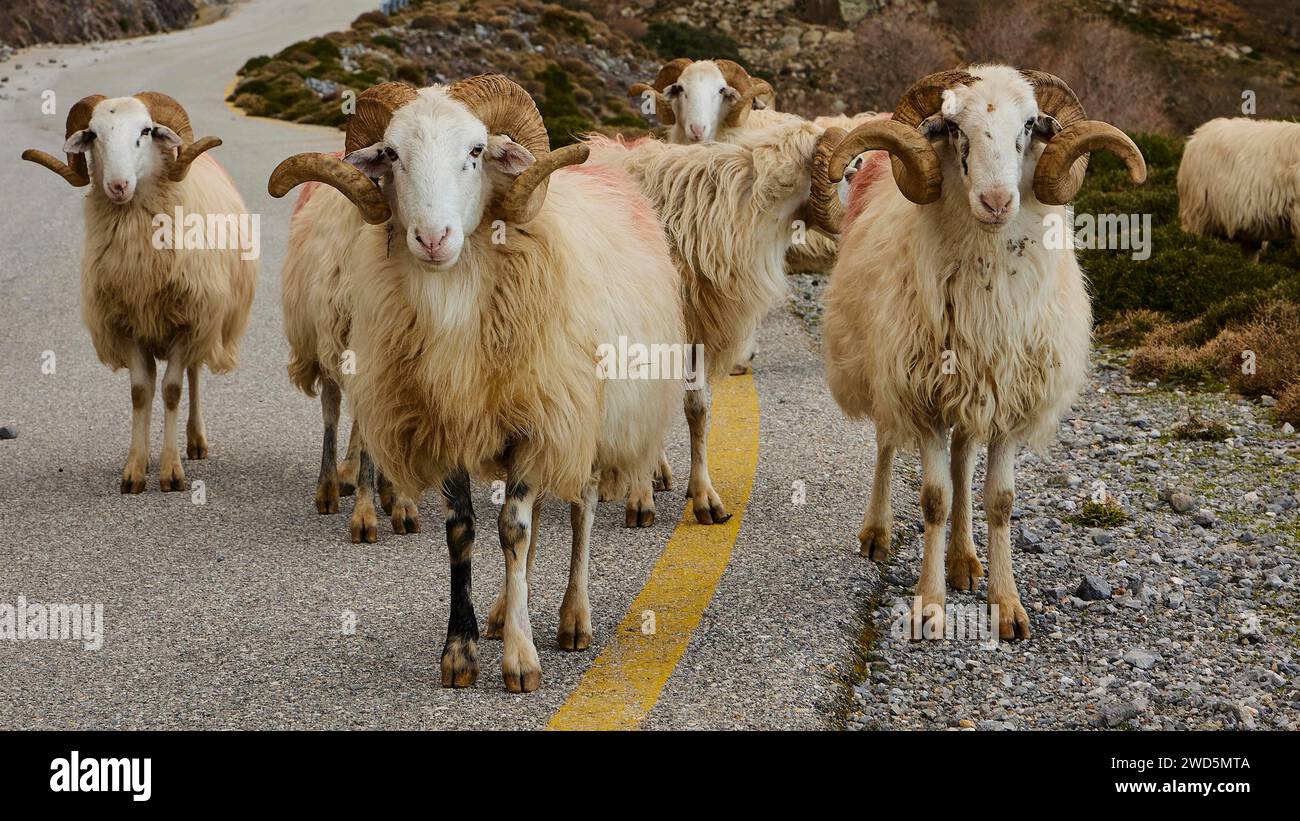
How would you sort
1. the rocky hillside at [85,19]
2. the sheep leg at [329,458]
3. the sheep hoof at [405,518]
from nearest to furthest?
1. the sheep hoof at [405,518]
2. the sheep leg at [329,458]
3. the rocky hillside at [85,19]

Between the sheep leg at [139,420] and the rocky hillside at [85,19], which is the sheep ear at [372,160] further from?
the rocky hillside at [85,19]

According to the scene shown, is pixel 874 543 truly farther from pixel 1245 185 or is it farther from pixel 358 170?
pixel 1245 185

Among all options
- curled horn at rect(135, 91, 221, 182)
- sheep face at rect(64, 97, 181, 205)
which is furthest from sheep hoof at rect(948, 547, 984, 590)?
sheep face at rect(64, 97, 181, 205)

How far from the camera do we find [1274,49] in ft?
149

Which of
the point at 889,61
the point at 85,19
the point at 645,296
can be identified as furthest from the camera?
the point at 85,19

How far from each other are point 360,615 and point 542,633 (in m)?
0.71

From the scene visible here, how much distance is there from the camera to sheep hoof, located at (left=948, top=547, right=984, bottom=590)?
5363mm

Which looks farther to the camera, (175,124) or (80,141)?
(175,124)

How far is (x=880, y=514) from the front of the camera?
5.70 meters

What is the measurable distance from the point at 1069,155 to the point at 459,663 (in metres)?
2.66

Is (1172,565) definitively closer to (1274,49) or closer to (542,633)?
(542,633)

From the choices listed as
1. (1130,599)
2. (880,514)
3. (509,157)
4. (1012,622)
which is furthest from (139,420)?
(1130,599)

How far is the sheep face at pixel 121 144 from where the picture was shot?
7211 mm

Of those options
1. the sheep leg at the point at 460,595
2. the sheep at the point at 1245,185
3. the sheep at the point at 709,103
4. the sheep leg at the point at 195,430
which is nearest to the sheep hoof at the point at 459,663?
the sheep leg at the point at 460,595
